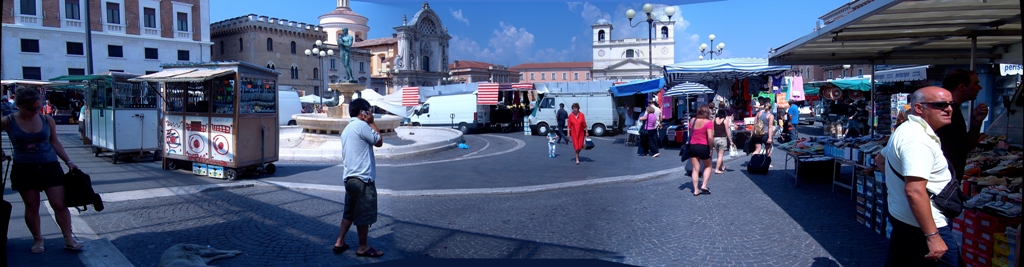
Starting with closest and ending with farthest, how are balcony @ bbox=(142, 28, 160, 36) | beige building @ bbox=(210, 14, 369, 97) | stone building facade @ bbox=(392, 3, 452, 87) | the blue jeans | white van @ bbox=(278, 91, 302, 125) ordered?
1. the blue jeans
2. stone building facade @ bbox=(392, 3, 452, 87)
3. white van @ bbox=(278, 91, 302, 125)
4. balcony @ bbox=(142, 28, 160, 36)
5. beige building @ bbox=(210, 14, 369, 97)

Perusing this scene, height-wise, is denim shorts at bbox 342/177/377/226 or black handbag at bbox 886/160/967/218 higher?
black handbag at bbox 886/160/967/218

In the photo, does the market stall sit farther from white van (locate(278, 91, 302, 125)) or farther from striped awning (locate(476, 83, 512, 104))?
white van (locate(278, 91, 302, 125))

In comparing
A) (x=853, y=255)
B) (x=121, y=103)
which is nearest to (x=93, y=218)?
(x=121, y=103)

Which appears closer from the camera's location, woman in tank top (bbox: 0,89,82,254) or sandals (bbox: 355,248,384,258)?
woman in tank top (bbox: 0,89,82,254)

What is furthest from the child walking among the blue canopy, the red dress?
the blue canopy

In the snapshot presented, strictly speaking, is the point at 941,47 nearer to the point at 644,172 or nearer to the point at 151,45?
the point at 644,172

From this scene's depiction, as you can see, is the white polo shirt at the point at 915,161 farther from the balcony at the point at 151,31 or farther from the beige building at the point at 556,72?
the beige building at the point at 556,72

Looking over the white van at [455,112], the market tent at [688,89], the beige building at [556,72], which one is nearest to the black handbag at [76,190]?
the market tent at [688,89]

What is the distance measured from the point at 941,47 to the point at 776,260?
14.3ft

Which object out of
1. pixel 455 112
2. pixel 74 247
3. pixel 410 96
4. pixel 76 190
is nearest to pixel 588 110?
pixel 455 112

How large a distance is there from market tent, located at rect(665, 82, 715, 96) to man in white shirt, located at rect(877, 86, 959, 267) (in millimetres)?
12738

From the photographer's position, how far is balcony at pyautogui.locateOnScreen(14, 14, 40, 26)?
3584cm

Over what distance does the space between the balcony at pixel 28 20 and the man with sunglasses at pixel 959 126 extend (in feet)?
152

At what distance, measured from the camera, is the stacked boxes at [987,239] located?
11.8 feet
